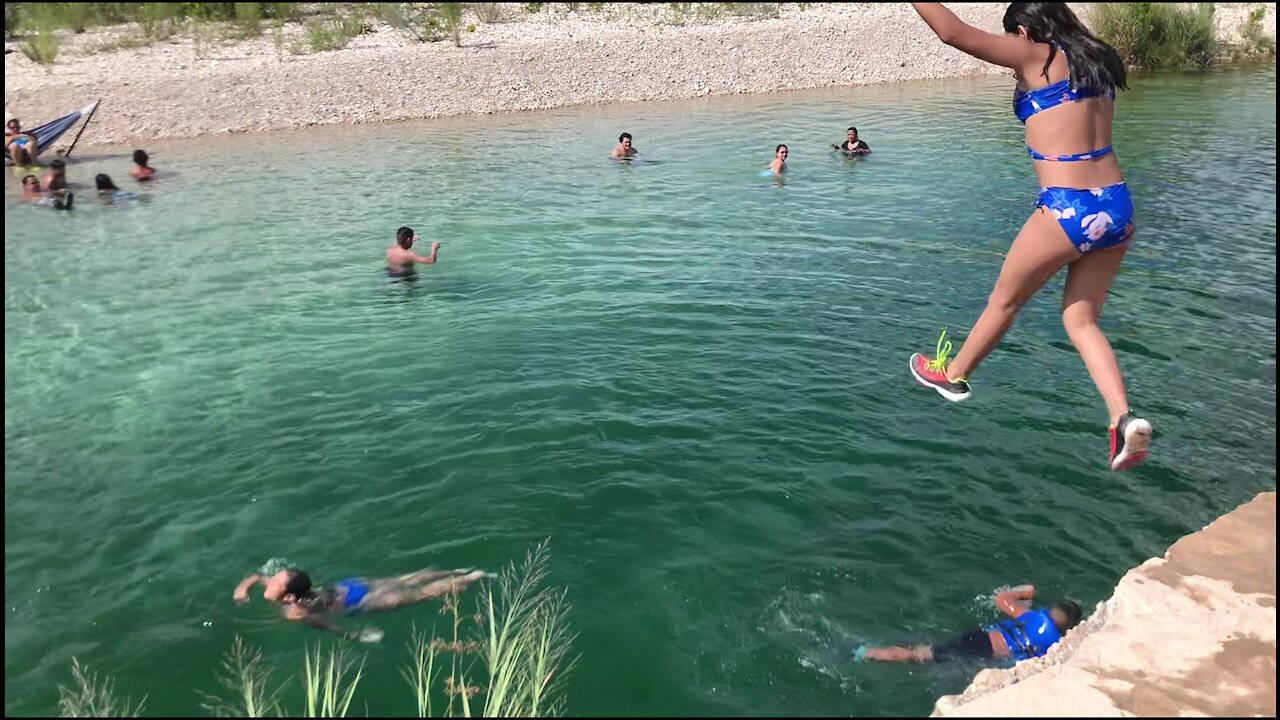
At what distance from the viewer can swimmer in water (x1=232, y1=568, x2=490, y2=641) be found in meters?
6.45

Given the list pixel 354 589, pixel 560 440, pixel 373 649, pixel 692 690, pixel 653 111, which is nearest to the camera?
pixel 692 690

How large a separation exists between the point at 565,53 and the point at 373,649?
30.3 m

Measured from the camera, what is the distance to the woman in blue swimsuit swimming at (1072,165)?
4.38 meters

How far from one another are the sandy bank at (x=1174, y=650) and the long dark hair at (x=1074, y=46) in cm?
275

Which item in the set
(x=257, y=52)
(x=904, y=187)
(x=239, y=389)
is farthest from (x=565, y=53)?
(x=239, y=389)

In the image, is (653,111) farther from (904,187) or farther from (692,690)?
(692,690)

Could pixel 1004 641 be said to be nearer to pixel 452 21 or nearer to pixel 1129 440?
pixel 1129 440

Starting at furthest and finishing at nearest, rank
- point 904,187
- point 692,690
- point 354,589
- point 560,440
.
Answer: point 904,187 → point 560,440 → point 354,589 → point 692,690

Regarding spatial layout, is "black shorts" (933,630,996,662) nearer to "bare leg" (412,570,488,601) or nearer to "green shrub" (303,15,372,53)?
"bare leg" (412,570,488,601)

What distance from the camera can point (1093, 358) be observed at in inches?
185

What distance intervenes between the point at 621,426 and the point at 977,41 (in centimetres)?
538

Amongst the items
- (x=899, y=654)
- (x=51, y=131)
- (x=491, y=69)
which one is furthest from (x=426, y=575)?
(x=491, y=69)

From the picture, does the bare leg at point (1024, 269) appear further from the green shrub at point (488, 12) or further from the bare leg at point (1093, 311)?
the green shrub at point (488, 12)

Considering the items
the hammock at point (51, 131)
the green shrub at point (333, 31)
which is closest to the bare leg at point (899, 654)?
the hammock at point (51, 131)
